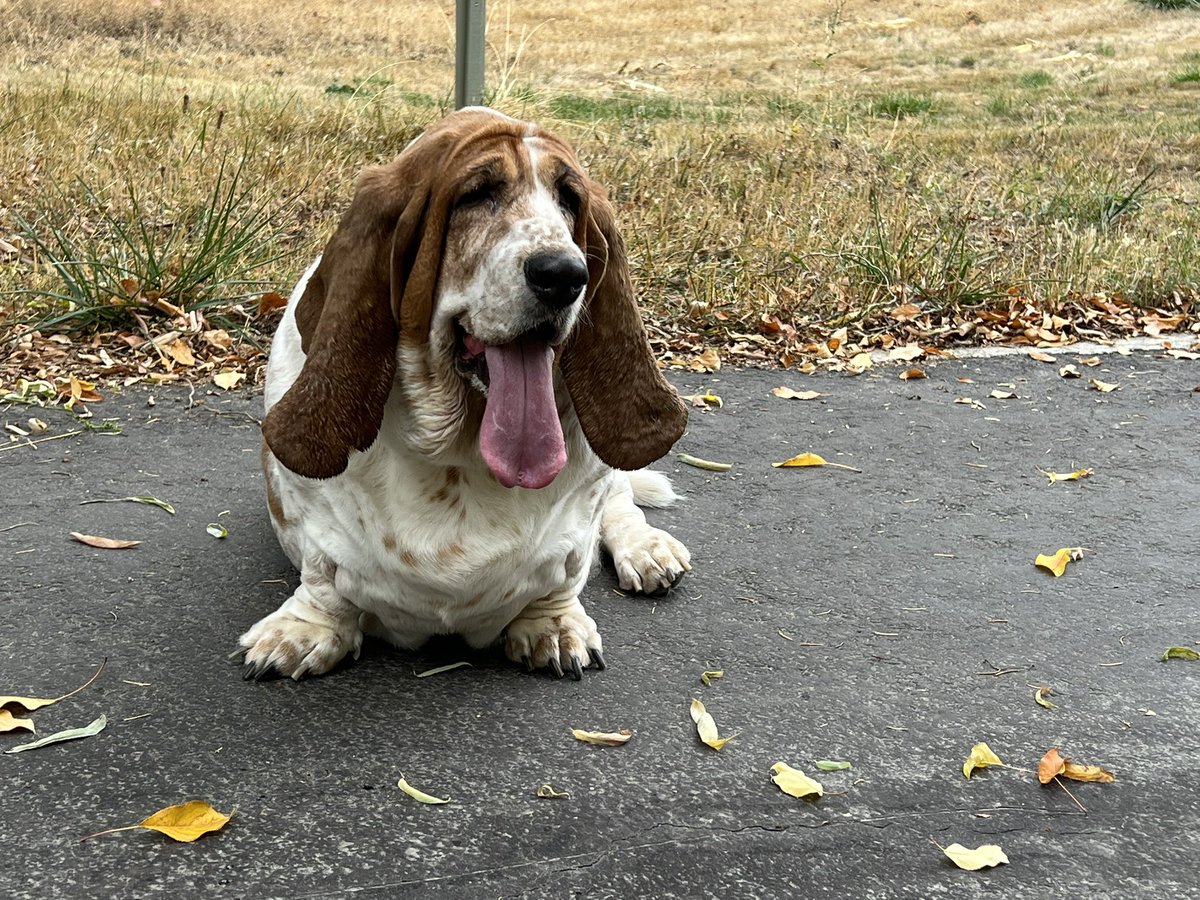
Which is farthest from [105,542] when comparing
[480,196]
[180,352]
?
[180,352]

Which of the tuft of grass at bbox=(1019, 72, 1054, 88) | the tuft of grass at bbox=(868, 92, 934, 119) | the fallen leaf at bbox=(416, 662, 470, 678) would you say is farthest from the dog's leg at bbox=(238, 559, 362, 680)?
the tuft of grass at bbox=(1019, 72, 1054, 88)

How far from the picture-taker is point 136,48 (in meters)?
10.5

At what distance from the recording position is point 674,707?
3.17 metres

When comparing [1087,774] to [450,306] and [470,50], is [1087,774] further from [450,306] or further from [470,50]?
[470,50]

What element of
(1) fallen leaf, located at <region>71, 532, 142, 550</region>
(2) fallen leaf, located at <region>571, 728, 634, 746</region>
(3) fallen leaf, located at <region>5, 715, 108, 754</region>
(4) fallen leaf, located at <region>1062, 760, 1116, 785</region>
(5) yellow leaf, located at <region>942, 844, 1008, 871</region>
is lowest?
(1) fallen leaf, located at <region>71, 532, 142, 550</region>

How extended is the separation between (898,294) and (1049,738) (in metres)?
4.93

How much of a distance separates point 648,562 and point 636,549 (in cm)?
8

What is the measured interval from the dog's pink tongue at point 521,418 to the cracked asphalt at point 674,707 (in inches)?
24.8

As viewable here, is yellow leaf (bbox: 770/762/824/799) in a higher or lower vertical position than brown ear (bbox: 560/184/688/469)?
lower

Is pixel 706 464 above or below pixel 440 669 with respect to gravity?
below

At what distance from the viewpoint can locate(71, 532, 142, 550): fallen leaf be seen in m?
3.93

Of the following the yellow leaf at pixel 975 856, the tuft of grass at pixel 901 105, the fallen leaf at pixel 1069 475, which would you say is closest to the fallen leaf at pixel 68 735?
the yellow leaf at pixel 975 856

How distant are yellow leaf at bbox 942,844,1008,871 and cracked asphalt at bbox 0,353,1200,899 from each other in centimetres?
2

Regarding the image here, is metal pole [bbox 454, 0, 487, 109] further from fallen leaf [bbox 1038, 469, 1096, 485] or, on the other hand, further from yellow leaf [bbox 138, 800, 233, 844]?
yellow leaf [bbox 138, 800, 233, 844]
